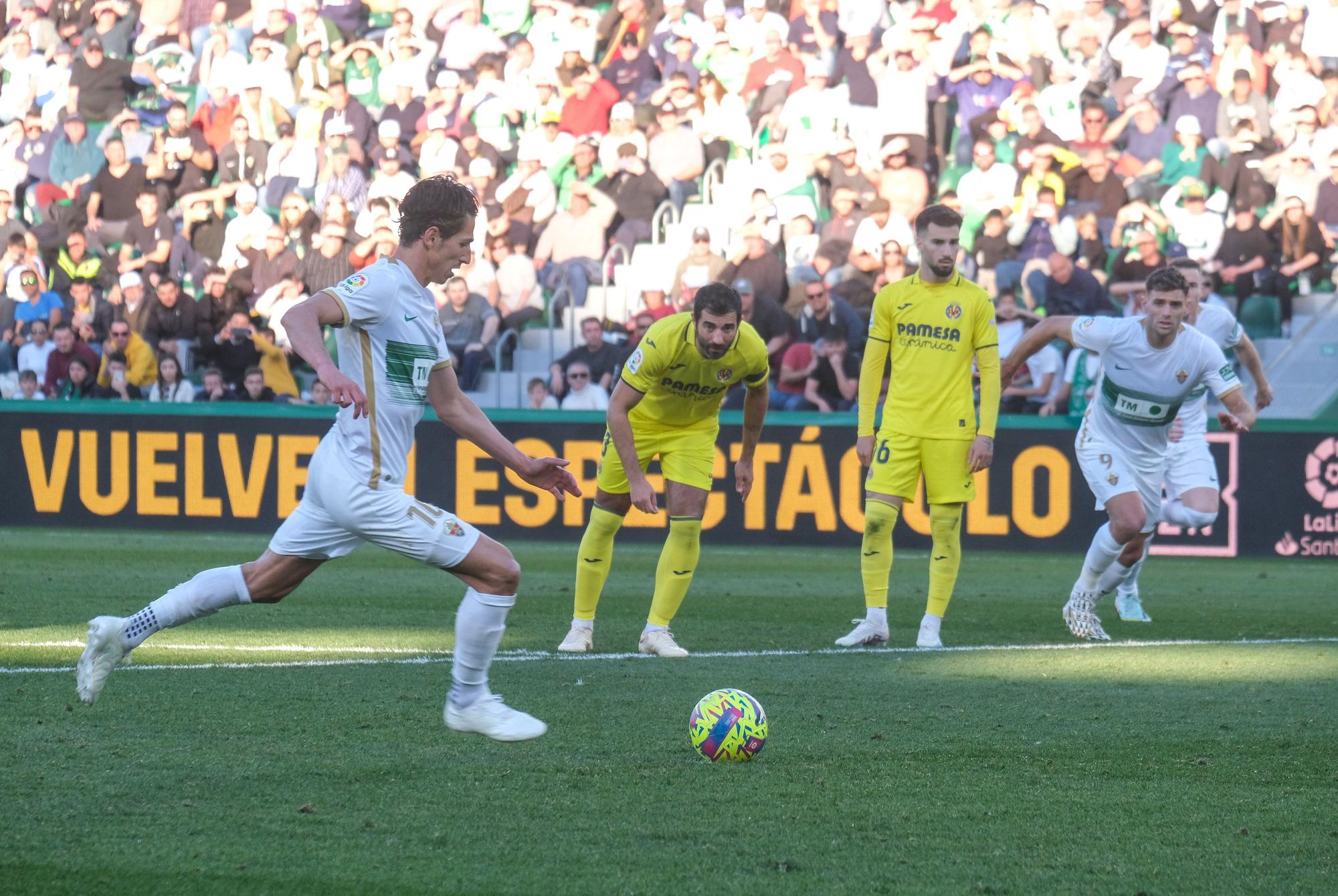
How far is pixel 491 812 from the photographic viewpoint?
4734 millimetres

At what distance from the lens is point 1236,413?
941cm

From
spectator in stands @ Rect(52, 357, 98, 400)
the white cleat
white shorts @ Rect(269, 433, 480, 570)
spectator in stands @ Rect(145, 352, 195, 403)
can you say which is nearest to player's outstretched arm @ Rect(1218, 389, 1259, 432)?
white shorts @ Rect(269, 433, 480, 570)

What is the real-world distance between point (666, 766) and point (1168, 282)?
4939mm

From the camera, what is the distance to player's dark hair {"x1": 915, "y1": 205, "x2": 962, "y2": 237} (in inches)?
334

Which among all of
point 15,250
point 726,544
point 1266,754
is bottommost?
point 726,544

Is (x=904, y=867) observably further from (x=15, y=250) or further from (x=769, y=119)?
(x=15, y=250)

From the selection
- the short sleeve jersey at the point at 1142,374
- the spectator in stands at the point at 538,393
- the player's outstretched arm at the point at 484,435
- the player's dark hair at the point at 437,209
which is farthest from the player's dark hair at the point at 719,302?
the spectator in stands at the point at 538,393

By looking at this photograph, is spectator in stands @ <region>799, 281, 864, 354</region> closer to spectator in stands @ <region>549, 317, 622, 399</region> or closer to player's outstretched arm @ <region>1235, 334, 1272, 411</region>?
spectator in stands @ <region>549, 317, 622, 399</region>

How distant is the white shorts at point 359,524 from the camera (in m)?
5.41

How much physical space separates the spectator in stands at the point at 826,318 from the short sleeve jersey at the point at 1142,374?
6.66 meters

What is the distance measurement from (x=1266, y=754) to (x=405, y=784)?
299cm

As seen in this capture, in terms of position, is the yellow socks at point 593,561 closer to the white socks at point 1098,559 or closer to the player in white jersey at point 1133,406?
the player in white jersey at point 1133,406

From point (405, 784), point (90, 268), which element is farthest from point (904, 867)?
point (90, 268)

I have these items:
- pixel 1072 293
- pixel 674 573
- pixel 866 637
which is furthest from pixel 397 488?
pixel 1072 293
